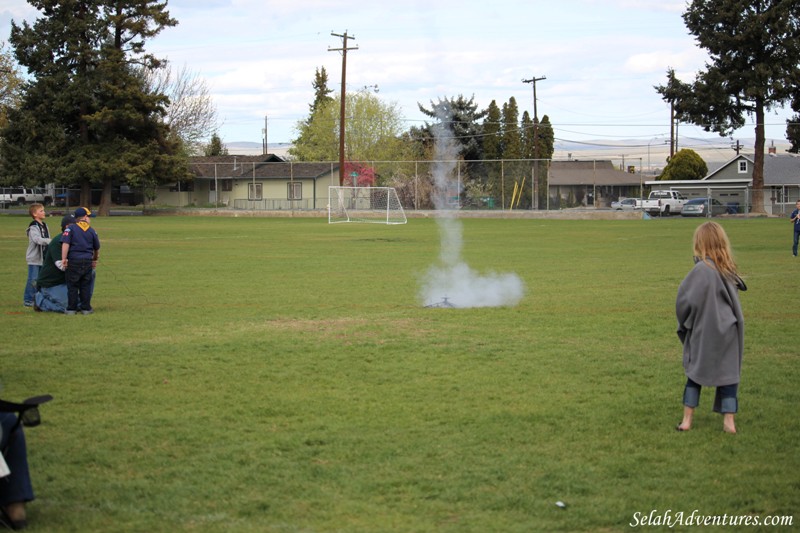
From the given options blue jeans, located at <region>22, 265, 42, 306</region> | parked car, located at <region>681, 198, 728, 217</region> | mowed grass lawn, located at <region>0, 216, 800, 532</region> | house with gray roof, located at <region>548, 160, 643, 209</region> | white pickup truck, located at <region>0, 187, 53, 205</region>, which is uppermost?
house with gray roof, located at <region>548, 160, 643, 209</region>

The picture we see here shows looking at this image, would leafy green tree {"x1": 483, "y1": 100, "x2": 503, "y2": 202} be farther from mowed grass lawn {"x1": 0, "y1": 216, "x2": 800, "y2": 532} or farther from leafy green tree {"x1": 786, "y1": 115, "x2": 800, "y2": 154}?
mowed grass lawn {"x1": 0, "y1": 216, "x2": 800, "y2": 532}

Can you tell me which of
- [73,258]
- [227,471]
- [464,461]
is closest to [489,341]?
[464,461]

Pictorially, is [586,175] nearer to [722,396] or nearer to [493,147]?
[493,147]

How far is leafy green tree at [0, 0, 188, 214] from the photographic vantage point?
65.1m

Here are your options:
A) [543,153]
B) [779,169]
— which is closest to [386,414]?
[543,153]

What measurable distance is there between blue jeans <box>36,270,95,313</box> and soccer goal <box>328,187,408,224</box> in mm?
45283

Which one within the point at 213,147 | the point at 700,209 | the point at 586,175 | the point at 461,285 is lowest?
the point at 461,285

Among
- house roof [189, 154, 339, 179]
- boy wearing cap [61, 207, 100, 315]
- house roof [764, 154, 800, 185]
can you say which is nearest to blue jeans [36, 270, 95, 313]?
boy wearing cap [61, 207, 100, 315]

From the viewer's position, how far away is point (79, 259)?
14.4 metres

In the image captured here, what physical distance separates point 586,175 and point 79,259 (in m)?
103

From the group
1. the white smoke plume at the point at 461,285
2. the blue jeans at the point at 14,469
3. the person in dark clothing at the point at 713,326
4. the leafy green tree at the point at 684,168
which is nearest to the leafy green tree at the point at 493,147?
the leafy green tree at the point at 684,168

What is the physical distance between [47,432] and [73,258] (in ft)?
25.0

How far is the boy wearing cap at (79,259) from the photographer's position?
14.3m

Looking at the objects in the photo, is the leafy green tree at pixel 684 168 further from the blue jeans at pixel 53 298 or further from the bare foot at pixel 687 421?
the bare foot at pixel 687 421
